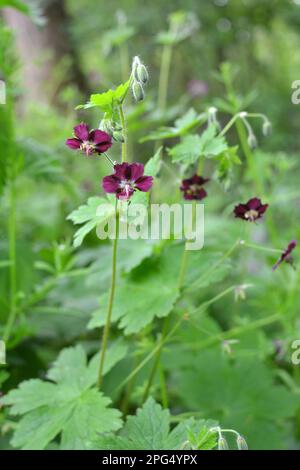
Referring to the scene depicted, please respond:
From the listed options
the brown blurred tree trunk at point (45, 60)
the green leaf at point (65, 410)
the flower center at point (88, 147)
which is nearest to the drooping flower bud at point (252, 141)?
the flower center at point (88, 147)

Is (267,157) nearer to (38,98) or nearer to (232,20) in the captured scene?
(38,98)

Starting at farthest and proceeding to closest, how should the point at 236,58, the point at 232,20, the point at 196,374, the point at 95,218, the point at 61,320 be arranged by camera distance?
the point at 236,58
the point at 232,20
the point at 61,320
the point at 196,374
the point at 95,218

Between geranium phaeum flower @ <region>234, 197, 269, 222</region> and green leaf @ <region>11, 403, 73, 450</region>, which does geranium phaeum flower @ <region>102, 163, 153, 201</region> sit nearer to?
geranium phaeum flower @ <region>234, 197, 269, 222</region>

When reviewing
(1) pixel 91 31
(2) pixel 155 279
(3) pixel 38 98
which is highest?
(1) pixel 91 31

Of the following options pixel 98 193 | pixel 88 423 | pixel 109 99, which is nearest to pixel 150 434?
pixel 88 423

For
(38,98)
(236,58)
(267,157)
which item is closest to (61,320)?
(267,157)

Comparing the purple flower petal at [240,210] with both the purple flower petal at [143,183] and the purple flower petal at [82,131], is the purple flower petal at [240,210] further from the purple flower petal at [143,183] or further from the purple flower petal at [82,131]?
the purple flower petal at [82,131]
